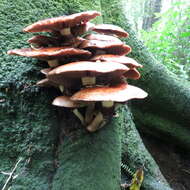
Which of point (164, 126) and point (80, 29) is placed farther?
point (164, 126)

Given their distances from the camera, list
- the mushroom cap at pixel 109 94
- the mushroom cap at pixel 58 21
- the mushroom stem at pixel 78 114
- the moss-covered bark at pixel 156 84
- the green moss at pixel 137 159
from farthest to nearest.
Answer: the moss-covered bark at pixel 156 84 < the green moss at pixel 137 159 < the mushroom stem at pixel 78 114 < the mushroom cap at pixel 58 21 < the mushroom cap at pixel 109 94

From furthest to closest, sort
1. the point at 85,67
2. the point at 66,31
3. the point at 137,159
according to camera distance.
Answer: the point at 137,159 < the point at 66,31 < the point at 85,67

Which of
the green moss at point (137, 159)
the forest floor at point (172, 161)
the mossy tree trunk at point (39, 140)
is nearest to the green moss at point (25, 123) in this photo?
the mossy tree trunk at point (39, 140)

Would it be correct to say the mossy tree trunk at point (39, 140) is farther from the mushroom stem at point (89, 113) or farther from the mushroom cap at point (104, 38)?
the mushroom cap at point (104, 38)

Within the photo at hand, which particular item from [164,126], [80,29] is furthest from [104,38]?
[164,126]

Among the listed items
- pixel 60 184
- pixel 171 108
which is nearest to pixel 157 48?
pixel 171 108

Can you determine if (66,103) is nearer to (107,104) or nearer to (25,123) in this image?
(107,104)
